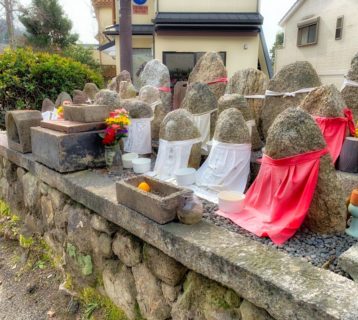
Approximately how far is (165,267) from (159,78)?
3.05m

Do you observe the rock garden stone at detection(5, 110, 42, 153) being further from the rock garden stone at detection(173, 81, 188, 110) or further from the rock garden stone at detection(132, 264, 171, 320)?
the rock garden stone at detection(132, 264, 171, 320)

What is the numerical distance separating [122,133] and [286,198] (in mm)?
1697

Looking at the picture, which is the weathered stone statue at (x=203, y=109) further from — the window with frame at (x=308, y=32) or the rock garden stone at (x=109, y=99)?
the window with frame at (x=308, y=32)

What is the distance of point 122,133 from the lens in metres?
3.08

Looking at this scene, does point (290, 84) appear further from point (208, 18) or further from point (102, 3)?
point (102, 3)

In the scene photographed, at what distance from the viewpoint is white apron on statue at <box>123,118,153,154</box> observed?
348cm

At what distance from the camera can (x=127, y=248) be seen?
226 centimetres

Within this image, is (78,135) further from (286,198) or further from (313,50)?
(313,50)

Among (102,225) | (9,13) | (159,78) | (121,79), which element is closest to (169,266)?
(102,225)

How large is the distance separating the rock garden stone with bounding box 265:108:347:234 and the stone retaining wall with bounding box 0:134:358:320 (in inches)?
17.3

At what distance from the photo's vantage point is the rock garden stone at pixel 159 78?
436 cm

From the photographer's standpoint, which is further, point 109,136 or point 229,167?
point 109,136

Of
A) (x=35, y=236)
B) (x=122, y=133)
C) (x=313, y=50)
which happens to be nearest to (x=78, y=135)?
(x=122, y=133)

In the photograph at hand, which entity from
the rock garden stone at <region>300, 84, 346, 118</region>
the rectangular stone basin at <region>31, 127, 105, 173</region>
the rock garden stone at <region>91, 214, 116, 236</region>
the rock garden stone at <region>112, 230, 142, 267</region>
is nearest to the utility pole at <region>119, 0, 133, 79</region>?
the rectangular stone basin at <region>31, 127, 105, 173</region>
